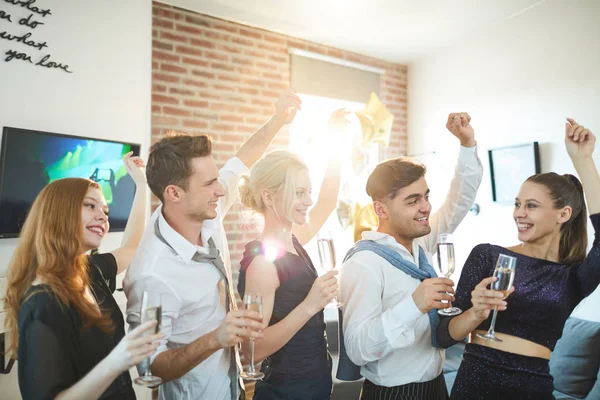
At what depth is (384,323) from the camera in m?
1.31

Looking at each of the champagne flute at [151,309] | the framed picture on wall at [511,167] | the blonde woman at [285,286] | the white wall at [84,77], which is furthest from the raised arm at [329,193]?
the framed picture on wall at [511,167]

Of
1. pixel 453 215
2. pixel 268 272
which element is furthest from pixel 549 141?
pixel 268 272

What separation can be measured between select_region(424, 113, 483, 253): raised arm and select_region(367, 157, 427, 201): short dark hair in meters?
0.29

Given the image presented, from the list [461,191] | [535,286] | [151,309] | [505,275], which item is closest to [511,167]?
[461,191]

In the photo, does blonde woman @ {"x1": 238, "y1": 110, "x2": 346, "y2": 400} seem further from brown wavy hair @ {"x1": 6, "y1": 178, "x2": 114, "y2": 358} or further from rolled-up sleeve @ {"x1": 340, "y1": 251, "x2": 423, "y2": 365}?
brown wavy hair @ {"x1": 6, "y1": 178, "x2": 114, "y2": 358}

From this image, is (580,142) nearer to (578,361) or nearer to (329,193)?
(329,193)

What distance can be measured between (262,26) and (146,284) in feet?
10.1

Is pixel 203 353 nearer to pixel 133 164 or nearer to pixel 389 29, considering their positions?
pixel 133 164

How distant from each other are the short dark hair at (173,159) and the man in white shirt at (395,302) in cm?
62

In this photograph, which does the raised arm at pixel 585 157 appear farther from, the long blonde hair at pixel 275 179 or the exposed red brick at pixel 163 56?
the exposed red brick at pixel 163 56

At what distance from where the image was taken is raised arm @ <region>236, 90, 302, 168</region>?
1.88 m

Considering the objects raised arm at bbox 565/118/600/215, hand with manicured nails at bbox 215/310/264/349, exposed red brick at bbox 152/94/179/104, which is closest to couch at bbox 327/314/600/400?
raised arm at bbox 565/118/600/215

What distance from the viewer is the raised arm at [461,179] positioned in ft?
5.66

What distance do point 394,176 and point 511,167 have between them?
2584 millimetres
